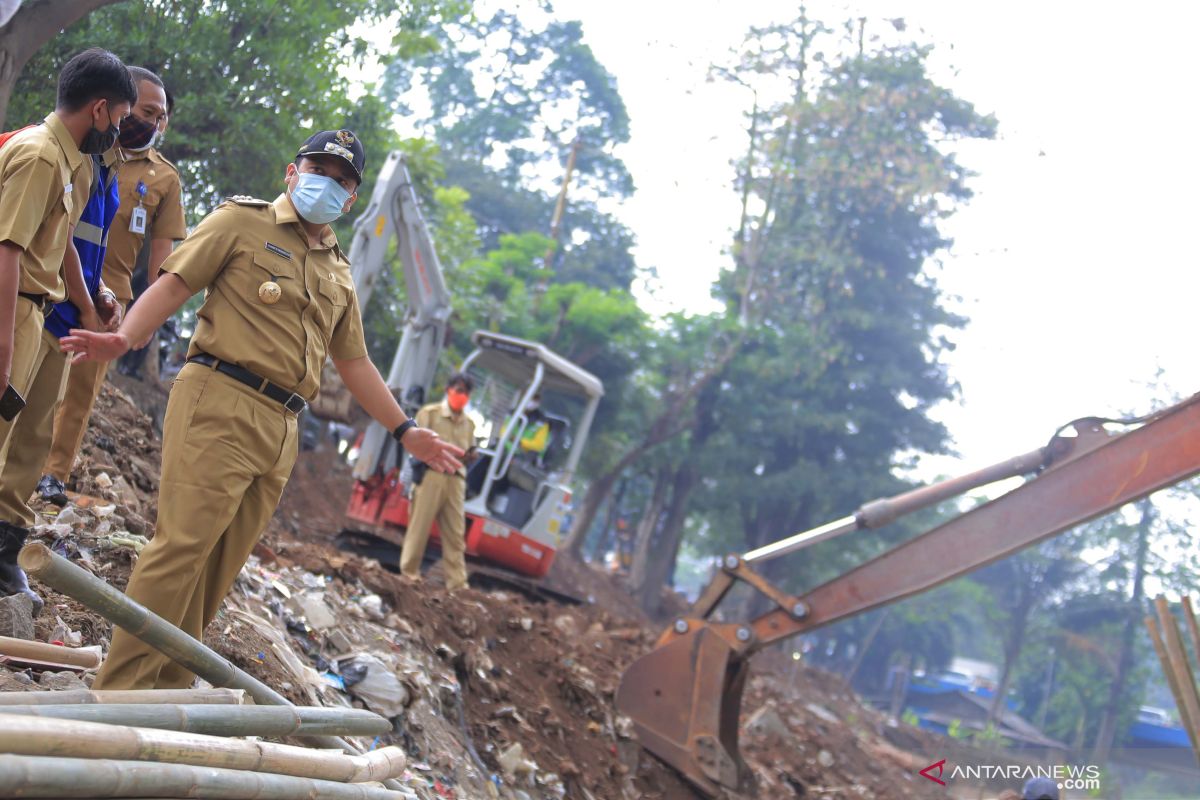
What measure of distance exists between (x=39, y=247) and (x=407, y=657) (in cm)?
362

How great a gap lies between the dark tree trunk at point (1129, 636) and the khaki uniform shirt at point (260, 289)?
31.4m

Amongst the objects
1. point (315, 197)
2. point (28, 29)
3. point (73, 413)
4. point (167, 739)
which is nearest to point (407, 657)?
point (73, 413)

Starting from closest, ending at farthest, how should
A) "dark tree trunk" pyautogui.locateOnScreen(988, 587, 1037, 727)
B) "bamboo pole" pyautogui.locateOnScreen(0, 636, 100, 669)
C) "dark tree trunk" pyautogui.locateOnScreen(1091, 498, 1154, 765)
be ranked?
"bamboo pole" pyautogui.locateOnScreen(0, 636, 100, 669)
"dark tree trunk" pyautogui.locateOnScreen(1091, 498, 1154, 765)
"dark tree trunk" pyautogui.locateOnScreen(988, 587, 1037, 727)

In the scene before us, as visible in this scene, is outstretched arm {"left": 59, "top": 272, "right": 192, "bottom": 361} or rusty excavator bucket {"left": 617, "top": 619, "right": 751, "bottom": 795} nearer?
outstretched arm {"left": 59, "top": 272, "right": 192, "bottom": 361}

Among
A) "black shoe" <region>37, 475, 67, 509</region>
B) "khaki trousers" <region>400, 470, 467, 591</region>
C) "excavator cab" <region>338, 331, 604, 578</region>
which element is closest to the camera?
"black shoe" <region>37, 475, 67, 509</region>

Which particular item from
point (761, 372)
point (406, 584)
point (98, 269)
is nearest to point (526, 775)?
point (406, 584)

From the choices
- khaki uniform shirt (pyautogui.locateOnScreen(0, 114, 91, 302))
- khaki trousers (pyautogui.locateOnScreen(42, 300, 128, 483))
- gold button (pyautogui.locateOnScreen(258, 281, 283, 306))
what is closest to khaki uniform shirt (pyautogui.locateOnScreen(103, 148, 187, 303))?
khaki trousers (pyautogui.locateOnScreen(42, 300, 128, 483))

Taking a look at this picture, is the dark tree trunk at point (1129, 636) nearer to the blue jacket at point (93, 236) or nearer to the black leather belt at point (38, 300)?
the blue jacket at point (93, 236)

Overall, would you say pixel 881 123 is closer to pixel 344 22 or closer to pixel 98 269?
pixel 344 22

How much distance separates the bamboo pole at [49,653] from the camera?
3617 millimetres

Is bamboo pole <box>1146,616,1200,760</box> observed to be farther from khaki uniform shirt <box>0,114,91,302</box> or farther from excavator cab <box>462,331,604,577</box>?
excavator cab <box>462,331,604,577</box>

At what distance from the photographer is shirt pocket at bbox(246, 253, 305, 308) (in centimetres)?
388

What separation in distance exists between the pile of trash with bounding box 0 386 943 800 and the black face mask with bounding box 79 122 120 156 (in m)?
1.62

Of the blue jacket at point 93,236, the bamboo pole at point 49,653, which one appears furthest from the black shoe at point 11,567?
the blue jacket at point 93,236
